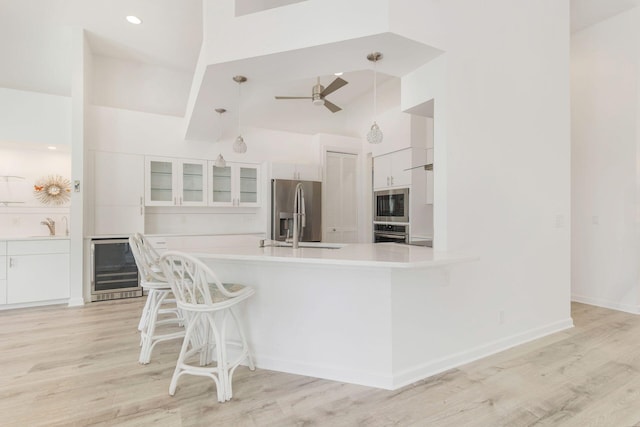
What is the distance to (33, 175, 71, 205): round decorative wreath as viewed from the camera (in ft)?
14.9

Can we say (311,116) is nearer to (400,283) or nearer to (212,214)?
(212,214)

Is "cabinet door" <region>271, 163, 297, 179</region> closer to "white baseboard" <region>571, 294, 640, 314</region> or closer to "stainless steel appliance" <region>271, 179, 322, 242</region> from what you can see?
"stainless steel appliance" <region>271, 179, 322, 242</region>

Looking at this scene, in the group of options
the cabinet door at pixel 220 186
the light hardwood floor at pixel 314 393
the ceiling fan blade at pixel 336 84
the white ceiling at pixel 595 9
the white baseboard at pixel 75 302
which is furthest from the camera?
the cabinet door at pixel 220 186

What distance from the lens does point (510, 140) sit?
9.32ft

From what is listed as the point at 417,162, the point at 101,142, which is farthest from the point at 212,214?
the point at 417,162

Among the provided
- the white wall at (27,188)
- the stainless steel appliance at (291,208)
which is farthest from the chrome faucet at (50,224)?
the stainless steel appliance at (291,208)

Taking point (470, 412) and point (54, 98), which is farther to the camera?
point (54, 98)

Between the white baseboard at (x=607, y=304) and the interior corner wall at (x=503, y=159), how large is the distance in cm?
116

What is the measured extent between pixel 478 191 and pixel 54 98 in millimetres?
5295

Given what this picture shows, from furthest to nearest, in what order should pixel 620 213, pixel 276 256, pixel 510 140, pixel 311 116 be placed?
pixel 311 116, pixel 620 213, pixel 510 140, pixel 276 256

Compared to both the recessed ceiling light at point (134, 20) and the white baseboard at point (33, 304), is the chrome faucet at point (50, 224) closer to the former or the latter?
the white baseboard at point (33, 304)

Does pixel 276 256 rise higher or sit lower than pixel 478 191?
lower

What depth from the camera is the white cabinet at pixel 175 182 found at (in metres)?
4.71

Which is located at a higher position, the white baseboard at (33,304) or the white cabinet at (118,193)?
the white cabinet at (118,193)
